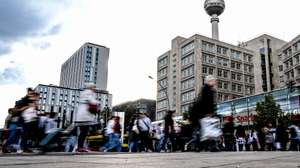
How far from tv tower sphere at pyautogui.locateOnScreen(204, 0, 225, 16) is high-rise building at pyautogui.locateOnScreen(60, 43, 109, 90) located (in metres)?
69.0

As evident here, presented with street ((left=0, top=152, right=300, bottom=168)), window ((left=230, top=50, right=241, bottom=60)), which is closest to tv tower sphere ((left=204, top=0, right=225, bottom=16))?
window ((left=230, top=50, right=241, bottom=60))

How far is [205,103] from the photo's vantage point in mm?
7031

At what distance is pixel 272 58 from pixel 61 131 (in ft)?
274

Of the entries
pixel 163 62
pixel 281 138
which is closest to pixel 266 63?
A: pixel 163 62

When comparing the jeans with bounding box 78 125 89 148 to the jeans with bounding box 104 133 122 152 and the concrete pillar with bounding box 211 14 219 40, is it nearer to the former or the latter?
the jeans with bounding box 104 133 122 152

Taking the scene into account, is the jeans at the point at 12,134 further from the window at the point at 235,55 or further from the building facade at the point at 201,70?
the window at the point at 235,55

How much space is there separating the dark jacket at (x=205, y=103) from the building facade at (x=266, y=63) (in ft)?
260

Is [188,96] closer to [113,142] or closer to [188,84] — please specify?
[188,84]

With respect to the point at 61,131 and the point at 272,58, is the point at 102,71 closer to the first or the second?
the point at 272,58

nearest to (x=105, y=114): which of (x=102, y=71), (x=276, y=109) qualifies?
(x=276, y=109)

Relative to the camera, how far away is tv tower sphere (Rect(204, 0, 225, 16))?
9156cm

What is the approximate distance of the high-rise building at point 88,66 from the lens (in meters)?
148

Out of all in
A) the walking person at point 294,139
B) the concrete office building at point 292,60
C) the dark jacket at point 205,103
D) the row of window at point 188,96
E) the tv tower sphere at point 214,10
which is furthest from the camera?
the tv tower sphere at point 214,10

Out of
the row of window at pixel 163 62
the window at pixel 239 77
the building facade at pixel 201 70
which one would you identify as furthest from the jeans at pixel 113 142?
the row of window at pixel 163 62
